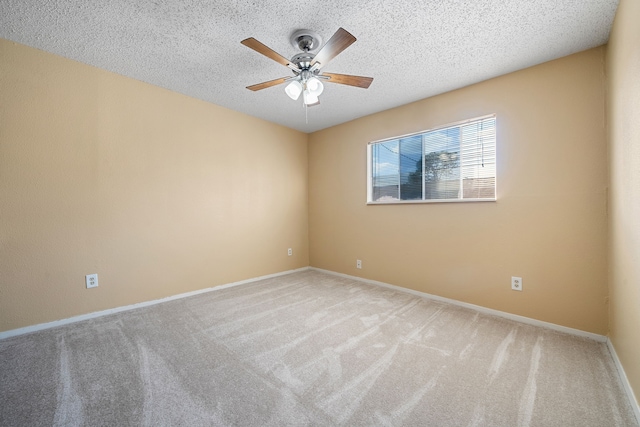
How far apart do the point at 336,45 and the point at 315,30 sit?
0.41 m

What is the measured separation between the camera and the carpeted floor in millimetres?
1295

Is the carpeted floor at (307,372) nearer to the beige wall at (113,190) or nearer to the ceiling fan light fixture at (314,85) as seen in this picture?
the beige wall at (113,190)

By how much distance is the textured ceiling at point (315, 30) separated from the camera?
1.70 meters

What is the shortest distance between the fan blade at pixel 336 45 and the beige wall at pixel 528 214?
1195 millimetres

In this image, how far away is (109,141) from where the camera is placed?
2.55 m

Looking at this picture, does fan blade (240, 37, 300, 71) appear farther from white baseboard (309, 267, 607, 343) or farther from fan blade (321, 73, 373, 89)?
white baseboard (309, 267, 607, 343)

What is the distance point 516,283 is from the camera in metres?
2.43

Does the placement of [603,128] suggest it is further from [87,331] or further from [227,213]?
[87,331]

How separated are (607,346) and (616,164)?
4.63 ft

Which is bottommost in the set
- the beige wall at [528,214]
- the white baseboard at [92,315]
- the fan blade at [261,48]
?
the white baseboard at [92,315]

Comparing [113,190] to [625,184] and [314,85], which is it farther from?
[625,184]

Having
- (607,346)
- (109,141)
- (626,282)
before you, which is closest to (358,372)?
(626,282)

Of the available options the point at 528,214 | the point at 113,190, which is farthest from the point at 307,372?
the point at 113,190

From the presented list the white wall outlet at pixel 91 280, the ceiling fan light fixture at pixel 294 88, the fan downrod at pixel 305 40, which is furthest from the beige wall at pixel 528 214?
the white wall outlet at pixel 91 280
